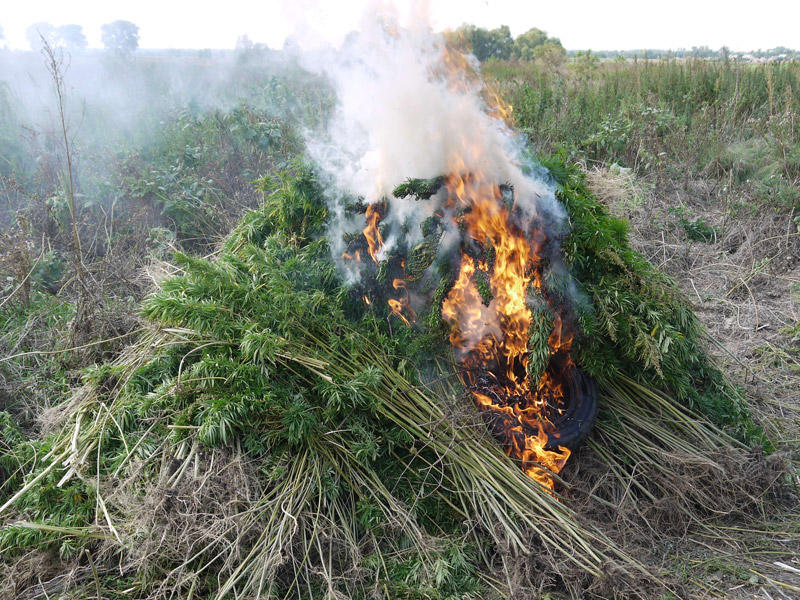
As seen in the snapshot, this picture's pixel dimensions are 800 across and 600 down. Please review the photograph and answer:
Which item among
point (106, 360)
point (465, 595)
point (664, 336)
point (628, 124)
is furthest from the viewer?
point (628, 124)

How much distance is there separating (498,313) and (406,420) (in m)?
0.99

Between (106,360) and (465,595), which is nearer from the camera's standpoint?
(465,595)

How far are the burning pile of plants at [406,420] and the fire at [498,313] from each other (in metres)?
0.02

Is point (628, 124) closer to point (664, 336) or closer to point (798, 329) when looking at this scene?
point (798, 329)

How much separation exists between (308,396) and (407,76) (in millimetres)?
2174

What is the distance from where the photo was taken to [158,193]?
6586 mm

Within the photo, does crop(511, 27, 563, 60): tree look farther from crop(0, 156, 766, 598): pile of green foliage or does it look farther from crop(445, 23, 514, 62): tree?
crop(0, 156, 766, 598): pile of green foliage

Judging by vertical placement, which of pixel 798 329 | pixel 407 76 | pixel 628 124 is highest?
pixel 407 76

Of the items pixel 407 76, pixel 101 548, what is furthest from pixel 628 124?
pixel 101 548

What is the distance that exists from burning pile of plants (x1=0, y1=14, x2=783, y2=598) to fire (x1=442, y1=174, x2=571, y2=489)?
0.6 inches

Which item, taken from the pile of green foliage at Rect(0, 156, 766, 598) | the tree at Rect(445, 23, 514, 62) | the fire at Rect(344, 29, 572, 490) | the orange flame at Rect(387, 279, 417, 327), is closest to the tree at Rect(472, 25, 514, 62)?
the tree at Rect(445, 23, 514, 62)

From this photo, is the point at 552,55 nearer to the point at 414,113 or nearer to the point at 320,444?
the point at 414,113

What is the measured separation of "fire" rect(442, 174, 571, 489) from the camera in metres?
3.40

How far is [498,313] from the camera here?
353cm
